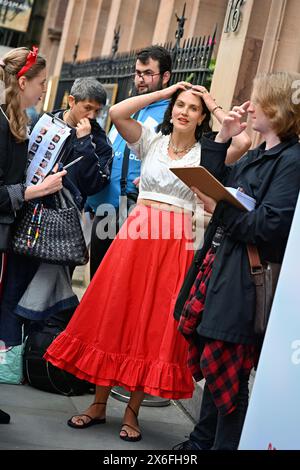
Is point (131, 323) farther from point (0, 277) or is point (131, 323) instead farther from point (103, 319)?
point (0, 277)

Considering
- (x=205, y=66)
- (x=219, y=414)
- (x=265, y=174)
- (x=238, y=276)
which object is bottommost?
(x=219, y=414)

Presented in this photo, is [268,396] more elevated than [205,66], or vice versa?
[205,66]

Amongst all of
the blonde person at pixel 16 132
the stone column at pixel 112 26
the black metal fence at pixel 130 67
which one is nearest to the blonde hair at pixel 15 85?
the blonde person at pixel 16 132

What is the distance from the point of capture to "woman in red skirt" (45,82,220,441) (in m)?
5.38

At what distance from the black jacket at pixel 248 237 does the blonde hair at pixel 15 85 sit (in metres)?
1.23

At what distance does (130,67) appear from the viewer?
1341 cm

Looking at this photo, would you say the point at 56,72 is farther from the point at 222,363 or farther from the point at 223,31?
the point at 222,363

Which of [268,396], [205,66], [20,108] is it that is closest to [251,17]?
[205,66]

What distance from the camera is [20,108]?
17.3 ft

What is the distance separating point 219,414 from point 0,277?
1.58 metres

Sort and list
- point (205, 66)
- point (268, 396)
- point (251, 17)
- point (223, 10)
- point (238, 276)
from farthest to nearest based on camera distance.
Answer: point (223, 10)
point (205, 66)
point (251, 17)
point (238, 276)
point (268, 396)

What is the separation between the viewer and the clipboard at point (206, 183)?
4.52 meters

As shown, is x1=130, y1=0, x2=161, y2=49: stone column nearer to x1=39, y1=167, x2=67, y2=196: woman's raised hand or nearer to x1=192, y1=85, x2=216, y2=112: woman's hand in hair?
x1=192, y1=85, x2=216, y2=112: woman's hand in hair

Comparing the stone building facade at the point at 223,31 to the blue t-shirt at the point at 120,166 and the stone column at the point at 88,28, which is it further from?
the blue t-shirt at the point at 120,166
